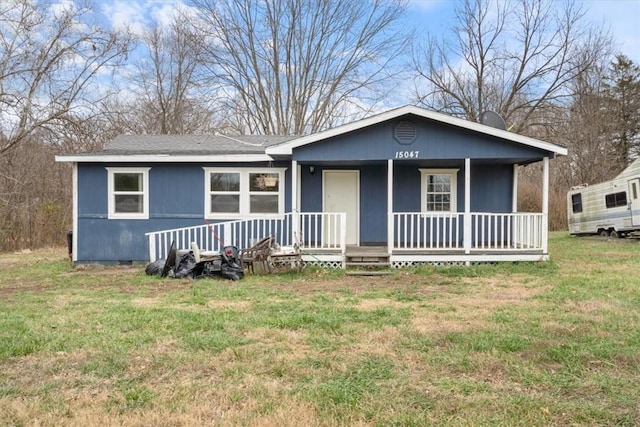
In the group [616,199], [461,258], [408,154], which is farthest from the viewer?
[616,199]

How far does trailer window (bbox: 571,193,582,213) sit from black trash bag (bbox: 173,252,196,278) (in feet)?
57.0

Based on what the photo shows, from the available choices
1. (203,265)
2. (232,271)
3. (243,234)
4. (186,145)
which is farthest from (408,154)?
(186,145)

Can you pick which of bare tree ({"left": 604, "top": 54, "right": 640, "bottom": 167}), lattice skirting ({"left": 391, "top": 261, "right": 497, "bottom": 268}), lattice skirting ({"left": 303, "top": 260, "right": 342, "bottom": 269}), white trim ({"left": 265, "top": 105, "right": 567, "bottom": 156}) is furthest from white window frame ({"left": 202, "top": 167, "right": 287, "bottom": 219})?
bare tree ({"left": 604, "top": 54, "right": 640, "bottom": 167})

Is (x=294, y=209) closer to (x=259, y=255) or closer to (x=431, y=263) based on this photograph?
(x=259, y=255)

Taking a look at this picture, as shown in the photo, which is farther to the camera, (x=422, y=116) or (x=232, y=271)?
(x=422, y=116)

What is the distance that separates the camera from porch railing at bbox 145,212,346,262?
10555 millimetres

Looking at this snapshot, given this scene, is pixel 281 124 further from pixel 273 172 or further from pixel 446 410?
pixel 446 410

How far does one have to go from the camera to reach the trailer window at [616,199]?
1673cm

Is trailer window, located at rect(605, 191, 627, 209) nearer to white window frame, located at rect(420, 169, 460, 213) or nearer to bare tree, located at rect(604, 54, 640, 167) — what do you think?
white window frame, located at rect(420, 169, 460, 213)

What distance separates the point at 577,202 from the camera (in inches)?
798

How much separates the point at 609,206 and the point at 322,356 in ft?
57.8

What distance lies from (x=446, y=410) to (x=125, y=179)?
399 inches

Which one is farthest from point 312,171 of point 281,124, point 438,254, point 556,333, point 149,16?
point 149,16

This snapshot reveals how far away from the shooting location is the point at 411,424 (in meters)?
2.87
